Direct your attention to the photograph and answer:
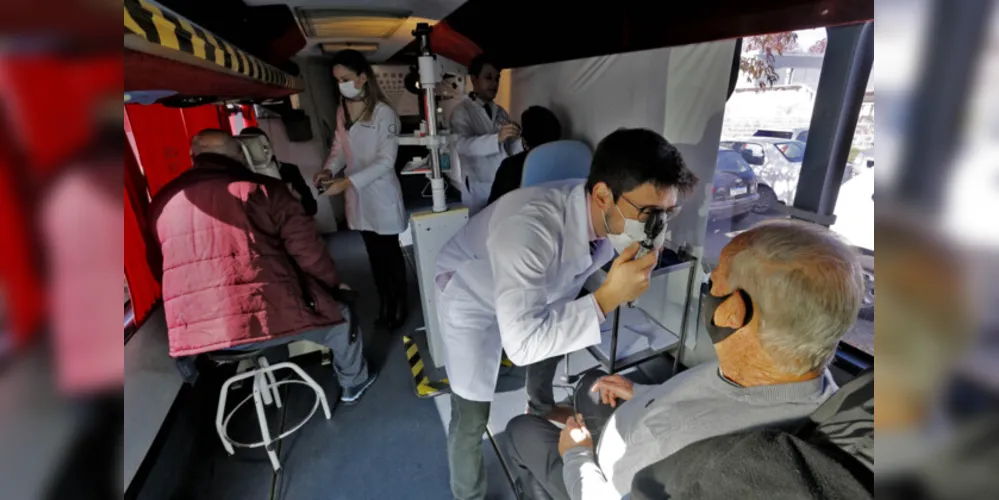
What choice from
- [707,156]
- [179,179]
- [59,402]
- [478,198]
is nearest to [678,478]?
[59,402]

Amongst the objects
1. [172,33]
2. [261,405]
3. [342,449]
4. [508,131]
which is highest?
[172,33]

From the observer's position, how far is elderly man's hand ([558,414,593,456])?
4.09ft

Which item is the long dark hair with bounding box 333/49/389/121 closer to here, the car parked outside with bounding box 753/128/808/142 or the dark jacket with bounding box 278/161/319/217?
the dark jacket with bounding box 278/161/319/217

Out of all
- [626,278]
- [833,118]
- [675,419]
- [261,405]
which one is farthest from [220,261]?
[833,118]

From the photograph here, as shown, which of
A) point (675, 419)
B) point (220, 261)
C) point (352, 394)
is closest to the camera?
point (675, 419)

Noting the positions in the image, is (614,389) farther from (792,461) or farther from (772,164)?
(772,164)

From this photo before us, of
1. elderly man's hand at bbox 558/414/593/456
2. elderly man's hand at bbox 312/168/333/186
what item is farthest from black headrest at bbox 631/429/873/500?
elderly man's hand at bbox 312/168/333/186

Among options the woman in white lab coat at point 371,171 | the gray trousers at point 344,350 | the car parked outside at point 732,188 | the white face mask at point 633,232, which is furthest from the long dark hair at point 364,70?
the car parked outside at point 732,188

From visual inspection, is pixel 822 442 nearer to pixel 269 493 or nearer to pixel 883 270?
pixel 883 270

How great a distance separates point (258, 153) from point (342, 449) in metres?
1.58

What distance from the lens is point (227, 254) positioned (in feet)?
5.48

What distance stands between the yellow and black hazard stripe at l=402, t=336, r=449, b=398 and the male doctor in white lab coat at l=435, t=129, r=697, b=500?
0.77 m

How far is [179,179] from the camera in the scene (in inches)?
65.0

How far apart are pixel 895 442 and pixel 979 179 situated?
0.45 feet
